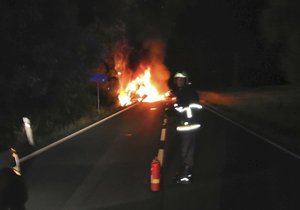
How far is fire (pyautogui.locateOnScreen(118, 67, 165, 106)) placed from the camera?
5054 centimetres

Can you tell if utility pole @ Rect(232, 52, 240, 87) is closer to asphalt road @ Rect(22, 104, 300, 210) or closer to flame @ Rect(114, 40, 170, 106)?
flame @ Rect(114, 40, 170, 106)

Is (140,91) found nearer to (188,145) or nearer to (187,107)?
(188,145)

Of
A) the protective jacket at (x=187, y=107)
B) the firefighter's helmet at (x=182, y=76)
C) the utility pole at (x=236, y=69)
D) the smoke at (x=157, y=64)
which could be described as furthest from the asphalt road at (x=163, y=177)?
the smoke at (x=157, y=64)

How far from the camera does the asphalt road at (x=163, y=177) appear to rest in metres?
8.20

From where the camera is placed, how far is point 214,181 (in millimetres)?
9914

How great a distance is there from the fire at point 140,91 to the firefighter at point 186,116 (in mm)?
36995

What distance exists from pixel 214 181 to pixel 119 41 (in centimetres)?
3822

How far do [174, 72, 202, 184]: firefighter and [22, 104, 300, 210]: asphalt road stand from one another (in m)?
0.32

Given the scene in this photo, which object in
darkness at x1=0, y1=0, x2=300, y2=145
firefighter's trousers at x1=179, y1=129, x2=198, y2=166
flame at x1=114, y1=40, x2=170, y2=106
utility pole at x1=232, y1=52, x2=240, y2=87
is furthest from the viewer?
utility pole at x1=232, y1=52, x2=240, y2=87

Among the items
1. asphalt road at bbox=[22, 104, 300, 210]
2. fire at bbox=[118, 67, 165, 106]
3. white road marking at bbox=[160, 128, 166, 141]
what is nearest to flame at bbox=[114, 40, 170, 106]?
fire at bbox=[118, 67, 165, 106]

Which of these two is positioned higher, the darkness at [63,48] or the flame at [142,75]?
the darkness at [63,48]

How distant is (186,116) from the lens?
9594 millimetres

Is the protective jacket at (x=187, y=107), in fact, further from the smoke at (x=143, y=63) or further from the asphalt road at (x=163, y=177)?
the smoke at (x=143, y=63)

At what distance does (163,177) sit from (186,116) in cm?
163
